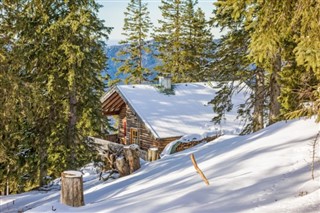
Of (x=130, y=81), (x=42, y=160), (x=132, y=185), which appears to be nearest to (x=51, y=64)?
(x=42, y=160)

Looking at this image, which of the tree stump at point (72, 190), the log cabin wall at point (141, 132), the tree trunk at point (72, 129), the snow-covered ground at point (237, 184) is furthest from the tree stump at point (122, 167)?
the log cabin wall at point (141, 132)

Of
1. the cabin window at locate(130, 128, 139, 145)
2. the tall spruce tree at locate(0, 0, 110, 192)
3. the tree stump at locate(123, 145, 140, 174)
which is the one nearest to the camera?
the tree stump at locate(123, 145, 140, 174)

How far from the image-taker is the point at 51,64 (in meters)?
15.9

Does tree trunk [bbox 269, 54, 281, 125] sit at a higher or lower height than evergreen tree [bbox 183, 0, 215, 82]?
lower

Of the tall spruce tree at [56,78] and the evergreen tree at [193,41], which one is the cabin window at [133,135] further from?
the evergreen tree at [193,41]

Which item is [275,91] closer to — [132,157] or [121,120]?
[132,157]

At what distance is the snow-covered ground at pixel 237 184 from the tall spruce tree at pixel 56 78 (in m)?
6.94

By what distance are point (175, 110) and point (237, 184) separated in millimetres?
17270

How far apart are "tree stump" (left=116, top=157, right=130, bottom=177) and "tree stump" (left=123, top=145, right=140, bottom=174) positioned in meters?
0.16

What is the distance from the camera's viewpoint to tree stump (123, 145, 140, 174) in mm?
11719

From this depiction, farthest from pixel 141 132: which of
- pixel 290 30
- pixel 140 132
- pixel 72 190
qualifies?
pixel 290 30

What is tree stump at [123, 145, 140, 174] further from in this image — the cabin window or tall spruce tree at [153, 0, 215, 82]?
tall spruce tree at [153, 0, 215, 82]

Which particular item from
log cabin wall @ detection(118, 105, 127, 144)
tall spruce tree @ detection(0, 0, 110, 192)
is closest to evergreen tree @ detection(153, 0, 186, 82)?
log cabin wall @ detection(118, 105, 127, 144)

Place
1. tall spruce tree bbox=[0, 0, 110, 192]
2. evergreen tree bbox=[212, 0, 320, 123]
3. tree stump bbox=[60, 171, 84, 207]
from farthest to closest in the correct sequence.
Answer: tall spruce tree bbox=[0, 0, 110, 192] < tree stump bbox=[60, 171, 84, 207] < evergreen tree bbox=[212, 0, 320, 123]
